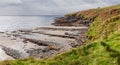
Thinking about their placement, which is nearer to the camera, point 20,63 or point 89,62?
point 89,62

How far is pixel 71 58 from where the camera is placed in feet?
78.9

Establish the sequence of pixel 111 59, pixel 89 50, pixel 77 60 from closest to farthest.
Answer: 1. pixel 111 59
2. pixel 77 60
3. pixel 89 50

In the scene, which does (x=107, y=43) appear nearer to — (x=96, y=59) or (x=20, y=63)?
(x=96, y=59)

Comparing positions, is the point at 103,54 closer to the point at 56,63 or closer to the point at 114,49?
the point at 114,49

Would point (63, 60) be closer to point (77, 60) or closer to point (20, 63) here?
point (77, 60)

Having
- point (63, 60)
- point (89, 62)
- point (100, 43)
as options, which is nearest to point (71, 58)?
point (63, 60)

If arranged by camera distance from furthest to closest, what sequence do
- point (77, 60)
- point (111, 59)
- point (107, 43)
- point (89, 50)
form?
point (107, 43)
point (89, 50)
point (77, 60)
point (111, 59)

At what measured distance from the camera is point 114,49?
2406 cm

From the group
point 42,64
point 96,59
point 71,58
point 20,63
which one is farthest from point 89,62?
point 20,63

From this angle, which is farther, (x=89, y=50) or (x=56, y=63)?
(x=89, y=50)

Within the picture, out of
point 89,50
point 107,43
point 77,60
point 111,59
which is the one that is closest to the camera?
point 111,59

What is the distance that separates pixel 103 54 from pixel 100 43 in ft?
10.3

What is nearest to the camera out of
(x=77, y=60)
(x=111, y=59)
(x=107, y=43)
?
(x=111, y=59)

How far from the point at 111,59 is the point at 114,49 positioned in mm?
2719
